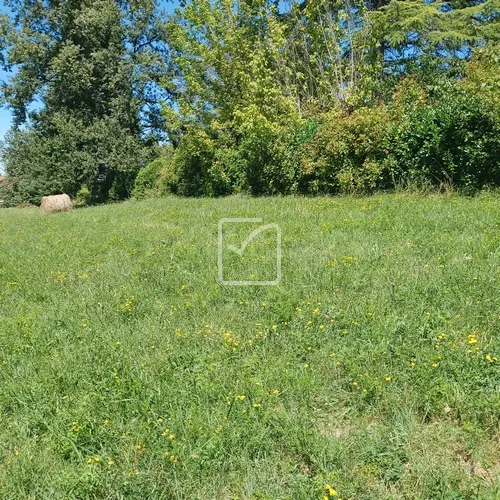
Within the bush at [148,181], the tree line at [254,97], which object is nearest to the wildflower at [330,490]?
the tree line at [254,97]

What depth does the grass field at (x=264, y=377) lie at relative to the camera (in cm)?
227

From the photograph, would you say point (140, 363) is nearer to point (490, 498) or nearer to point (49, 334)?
point (49, 334)

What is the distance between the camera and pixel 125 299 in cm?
477

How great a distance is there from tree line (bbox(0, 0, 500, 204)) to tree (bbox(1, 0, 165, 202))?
0.08m

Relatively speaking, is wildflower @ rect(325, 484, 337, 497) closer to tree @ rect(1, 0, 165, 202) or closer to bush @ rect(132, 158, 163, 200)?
bush @ rect(132, 158, 163, 200)

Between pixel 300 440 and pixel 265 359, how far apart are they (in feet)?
2.96

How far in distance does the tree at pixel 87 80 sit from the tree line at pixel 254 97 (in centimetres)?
8

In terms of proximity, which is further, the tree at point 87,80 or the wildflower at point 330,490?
the tree at point 87,80

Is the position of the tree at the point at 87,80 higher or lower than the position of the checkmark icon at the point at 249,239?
higher

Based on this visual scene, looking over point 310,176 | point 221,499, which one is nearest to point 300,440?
point 221,499

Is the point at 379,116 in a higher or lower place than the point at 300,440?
higher

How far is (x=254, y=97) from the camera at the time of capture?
14.7m

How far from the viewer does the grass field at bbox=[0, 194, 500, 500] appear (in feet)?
7.45

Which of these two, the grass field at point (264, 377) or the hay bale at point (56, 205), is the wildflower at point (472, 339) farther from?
the hay bale at point (56, 205)
